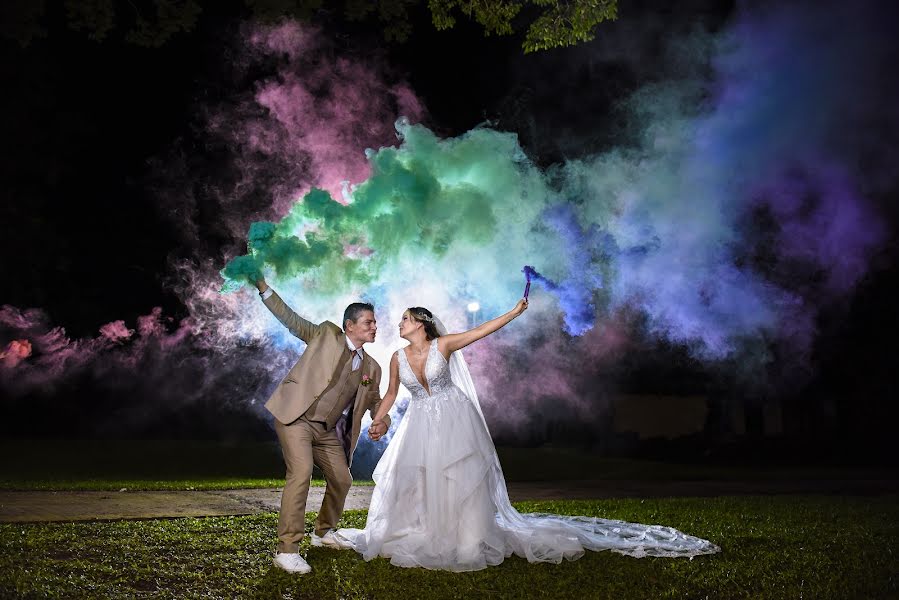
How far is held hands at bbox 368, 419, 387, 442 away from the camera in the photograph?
708 cm

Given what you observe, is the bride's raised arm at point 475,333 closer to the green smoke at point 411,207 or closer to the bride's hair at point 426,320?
the bride's hair at point 426,320

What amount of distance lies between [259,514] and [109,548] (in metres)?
2.38

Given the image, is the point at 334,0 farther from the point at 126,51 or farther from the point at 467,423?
the point at 126,51

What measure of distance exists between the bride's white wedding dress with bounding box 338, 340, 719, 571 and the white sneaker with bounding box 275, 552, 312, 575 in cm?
68

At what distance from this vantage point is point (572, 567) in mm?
6285

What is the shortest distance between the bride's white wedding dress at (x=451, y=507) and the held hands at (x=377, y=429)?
0.20 metres

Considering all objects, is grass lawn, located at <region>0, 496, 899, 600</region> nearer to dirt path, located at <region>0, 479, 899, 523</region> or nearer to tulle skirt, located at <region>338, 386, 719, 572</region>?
tulle skirt, located at <region>338, 386, 719, 572</region>

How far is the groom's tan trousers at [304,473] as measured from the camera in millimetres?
6250

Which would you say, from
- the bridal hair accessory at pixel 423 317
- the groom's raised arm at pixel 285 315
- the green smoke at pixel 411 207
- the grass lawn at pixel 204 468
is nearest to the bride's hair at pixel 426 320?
the bridal hair accessory at pixel 423 317

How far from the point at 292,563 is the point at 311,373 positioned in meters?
1.60

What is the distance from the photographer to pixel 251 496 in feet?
35.7

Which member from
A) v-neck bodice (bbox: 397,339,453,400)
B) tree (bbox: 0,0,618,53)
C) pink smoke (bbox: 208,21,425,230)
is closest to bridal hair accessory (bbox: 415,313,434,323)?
v-neck bodice (bbox: 397,339,453,400)

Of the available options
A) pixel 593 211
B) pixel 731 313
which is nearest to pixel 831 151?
pixel 731 313

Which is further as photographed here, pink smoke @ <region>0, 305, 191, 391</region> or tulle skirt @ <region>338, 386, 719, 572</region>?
pink smoke @ <region>0, 305, 191, 391</region>
